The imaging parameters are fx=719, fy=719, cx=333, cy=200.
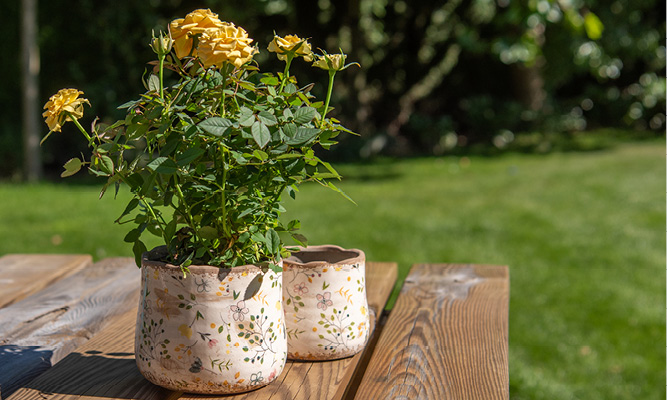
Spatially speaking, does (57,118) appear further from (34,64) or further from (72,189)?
(34,64)

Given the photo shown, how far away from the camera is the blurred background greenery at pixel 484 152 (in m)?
3.72

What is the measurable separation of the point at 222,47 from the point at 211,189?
0.22m

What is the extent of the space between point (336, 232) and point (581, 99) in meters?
8.04

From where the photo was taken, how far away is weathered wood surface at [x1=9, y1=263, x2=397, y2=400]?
1.14 meters

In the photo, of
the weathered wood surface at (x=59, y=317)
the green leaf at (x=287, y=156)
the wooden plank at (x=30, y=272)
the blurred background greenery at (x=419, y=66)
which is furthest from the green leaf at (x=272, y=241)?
the blurred background greenery at (x=419, y=66)

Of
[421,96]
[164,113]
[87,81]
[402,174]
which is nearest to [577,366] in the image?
[164,113]

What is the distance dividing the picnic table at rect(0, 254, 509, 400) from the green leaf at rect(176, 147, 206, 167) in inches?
14.9

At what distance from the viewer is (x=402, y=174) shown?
782 centimetres

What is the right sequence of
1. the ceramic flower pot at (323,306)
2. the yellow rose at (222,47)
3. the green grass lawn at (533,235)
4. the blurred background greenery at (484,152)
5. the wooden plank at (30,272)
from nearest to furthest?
the yellow rose at (222,47)
the ceramic flower pot at (323,306)
the wooden plank at (30,272)
the green grass lawn at (533,235)
the blurred background greenery at (484,152)

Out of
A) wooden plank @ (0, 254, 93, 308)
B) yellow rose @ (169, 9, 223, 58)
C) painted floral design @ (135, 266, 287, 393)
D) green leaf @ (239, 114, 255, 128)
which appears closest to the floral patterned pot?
painted floral design @ (135, 266, 287, 393)

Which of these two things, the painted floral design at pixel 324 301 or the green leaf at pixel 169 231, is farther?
the painted floral design at pixel 324 301

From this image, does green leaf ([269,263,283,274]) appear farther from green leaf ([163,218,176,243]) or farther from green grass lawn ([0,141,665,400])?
green grass lawn ([0,141,665,400])

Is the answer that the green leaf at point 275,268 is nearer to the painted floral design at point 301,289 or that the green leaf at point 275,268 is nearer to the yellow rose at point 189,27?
the painted floral design at point 301,289

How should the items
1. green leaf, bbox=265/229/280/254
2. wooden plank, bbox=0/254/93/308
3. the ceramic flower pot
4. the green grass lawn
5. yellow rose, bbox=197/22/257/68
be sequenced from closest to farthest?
yellow rose, bbox=197/22/257/68 < green leaf, bbox=265/229/280/254 < the ceramic flower pot < wooden plank, bbox=0/254/93/308 < the green grass lawn
